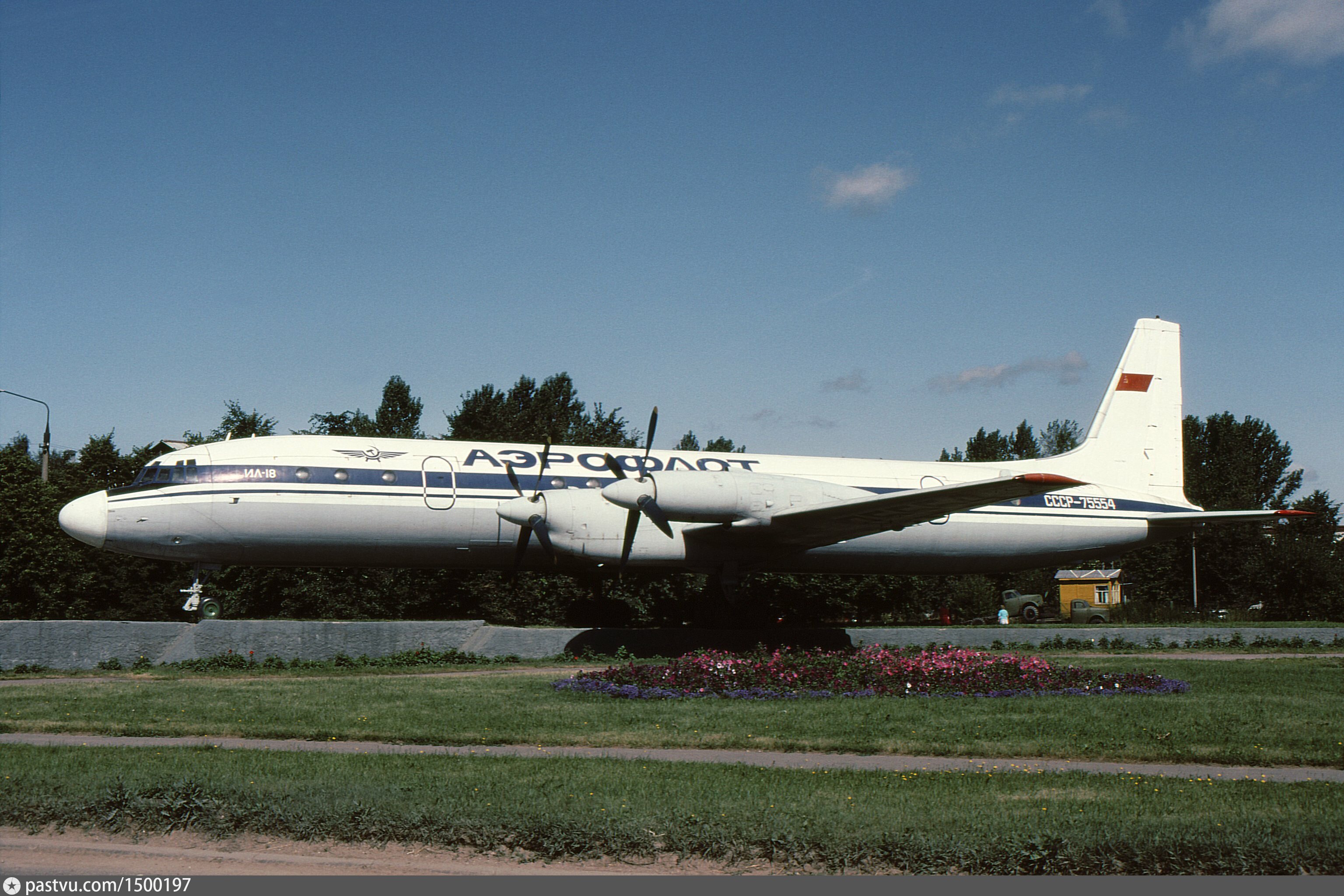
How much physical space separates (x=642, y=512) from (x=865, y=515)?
4.47 metres

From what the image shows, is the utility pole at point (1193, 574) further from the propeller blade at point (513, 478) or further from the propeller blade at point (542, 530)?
the propeller blade at point (542, 530)

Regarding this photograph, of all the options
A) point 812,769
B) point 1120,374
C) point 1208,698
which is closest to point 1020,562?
point 1120,374

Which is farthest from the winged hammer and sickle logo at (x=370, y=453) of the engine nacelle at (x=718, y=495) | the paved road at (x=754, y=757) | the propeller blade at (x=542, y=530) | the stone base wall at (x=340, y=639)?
the paved road at (x=754, y=757)

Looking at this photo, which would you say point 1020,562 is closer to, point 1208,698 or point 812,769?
point 1208,698

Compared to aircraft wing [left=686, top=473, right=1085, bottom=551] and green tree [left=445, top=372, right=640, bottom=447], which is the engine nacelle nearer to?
aircraft wing [left=686, top=473, right=1085, bottom=551]

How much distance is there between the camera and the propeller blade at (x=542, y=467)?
21328 mm

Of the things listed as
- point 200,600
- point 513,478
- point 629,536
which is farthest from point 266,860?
point 200,600

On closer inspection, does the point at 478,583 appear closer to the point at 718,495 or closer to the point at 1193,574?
the point at 718,495

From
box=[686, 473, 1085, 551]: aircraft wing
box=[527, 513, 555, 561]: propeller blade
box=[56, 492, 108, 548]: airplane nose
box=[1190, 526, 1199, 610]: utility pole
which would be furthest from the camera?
box=[1190, 526, 1199, 610]: utility pole

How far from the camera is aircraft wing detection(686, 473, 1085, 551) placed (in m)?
18.2

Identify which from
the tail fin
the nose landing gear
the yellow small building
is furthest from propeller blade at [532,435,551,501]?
the yellow small building

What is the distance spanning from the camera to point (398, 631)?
21781mm

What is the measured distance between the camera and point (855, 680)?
16.6 meters

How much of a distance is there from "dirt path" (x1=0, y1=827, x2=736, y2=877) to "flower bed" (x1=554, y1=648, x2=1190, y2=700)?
8.53 meters
